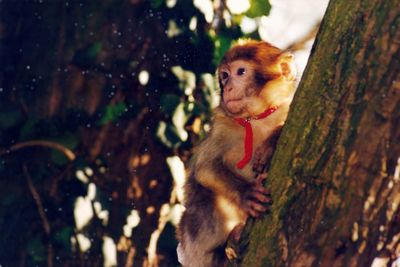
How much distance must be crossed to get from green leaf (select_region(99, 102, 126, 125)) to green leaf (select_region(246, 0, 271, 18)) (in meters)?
1.05

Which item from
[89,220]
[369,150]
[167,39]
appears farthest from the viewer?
[167,39]

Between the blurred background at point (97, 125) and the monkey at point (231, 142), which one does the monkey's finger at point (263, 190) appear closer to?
the monkey at point (231, 142)

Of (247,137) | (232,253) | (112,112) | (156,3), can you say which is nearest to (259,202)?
(232,253)

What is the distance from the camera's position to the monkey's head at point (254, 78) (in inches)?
142

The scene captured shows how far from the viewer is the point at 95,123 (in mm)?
4207

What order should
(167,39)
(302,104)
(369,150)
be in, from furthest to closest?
(167,39) → (302,104) → (369,150)

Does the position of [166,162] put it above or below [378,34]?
below

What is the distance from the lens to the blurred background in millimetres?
4074

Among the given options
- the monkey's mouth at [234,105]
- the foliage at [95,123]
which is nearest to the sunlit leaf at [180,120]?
the foliage at [95,123]

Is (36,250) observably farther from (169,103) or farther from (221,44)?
(221,44)

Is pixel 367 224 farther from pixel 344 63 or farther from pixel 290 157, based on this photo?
pixel 344 63

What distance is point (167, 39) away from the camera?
4414 mm

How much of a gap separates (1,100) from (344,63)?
2.44 metres

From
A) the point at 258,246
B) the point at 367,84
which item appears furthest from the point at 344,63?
the point at 258,246
